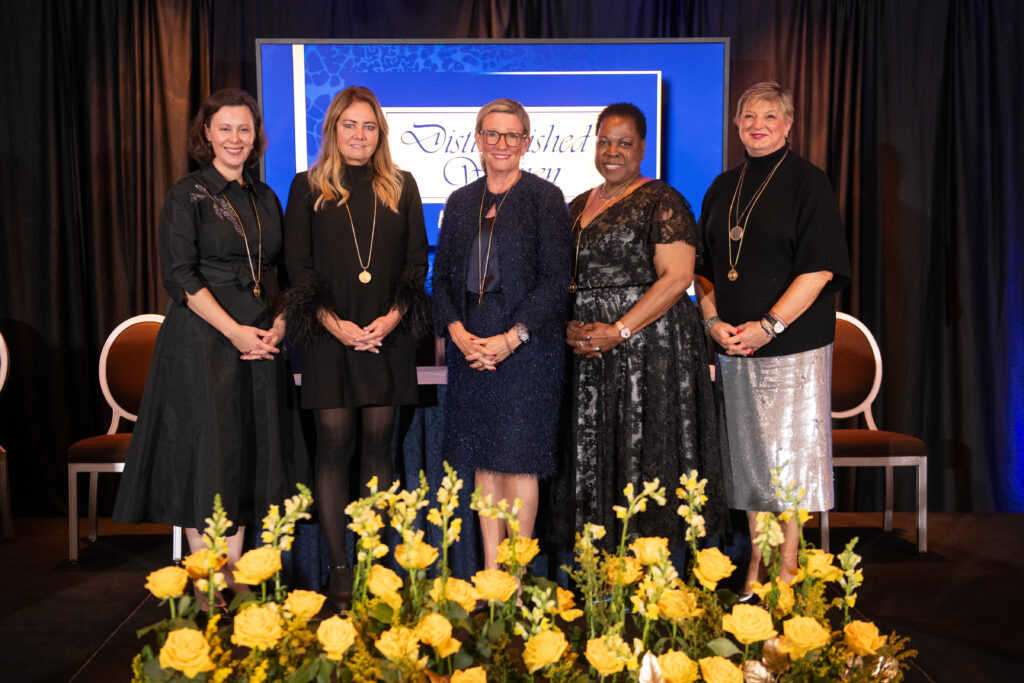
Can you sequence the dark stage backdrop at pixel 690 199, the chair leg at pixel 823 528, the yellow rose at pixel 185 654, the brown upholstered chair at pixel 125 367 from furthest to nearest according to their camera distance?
the dark stage backdrop at pixel 690 199
the brown upholstered chair at pixel 125 367
the chair leg at pixel 823 528
the yellow rose at pixel 185 654

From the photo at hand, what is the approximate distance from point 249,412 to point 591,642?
196 cm

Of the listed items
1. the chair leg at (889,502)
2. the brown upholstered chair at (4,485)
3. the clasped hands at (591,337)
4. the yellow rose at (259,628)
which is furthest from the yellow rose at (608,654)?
the brown upholstered chair at (4,485)

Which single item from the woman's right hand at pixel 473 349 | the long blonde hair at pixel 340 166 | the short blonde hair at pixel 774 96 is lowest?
the woman's right hand at pixel 473 349

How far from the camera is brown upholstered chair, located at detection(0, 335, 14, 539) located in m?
3.72

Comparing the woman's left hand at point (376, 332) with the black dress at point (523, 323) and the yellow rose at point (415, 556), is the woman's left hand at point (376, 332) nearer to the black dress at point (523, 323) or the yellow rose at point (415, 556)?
the black dress at point (523, 323)

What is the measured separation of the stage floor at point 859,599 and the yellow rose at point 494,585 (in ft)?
6.19

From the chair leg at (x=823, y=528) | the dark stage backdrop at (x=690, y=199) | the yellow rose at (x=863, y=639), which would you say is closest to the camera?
the yellow rose at (x=863, y=639)

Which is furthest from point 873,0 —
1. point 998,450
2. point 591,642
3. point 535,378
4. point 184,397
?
point 591,642

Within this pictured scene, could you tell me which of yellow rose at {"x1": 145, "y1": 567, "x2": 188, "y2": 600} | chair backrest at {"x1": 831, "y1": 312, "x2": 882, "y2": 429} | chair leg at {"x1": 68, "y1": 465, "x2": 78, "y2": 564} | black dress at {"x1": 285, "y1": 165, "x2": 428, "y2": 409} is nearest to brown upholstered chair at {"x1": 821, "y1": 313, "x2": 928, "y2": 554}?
chair backrest at {"x1": 831, "y1": 312, "x2": 882, "y2": 429}

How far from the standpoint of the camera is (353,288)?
2.63m

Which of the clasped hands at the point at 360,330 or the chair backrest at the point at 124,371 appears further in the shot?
the chair backrest at the point at 124,371

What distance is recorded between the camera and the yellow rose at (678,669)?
87 centimetres

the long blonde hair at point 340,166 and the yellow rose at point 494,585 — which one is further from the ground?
the long blonde hair at point 340,166

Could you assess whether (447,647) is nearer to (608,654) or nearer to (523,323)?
(608,654)
